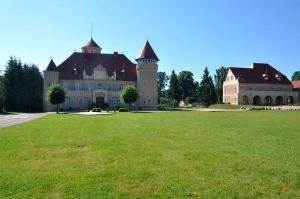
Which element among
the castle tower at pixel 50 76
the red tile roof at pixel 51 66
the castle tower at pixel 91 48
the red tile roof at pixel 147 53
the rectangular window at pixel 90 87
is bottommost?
the rectangular window at pixel 90 87

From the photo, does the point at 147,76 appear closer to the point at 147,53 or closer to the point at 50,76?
the point at 147,53

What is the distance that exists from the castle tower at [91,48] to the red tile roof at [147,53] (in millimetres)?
13007

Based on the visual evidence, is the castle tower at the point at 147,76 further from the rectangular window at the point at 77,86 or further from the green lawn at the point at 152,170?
the green lawn at the point at 152,170

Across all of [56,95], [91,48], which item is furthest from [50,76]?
[91,48]

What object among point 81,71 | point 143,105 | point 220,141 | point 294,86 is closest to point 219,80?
point 294,86

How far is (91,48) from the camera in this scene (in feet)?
235

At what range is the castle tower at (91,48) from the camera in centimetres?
7150

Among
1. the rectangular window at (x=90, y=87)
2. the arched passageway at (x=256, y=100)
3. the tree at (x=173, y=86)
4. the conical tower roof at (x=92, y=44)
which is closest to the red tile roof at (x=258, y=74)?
the arched passageway at (x=256, y=100)

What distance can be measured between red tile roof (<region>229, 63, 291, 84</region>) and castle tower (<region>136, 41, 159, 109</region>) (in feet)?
76.2

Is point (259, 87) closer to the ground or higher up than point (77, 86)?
higher up

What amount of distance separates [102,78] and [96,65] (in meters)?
3.04

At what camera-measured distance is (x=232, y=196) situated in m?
5.59

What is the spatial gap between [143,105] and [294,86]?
43.4 meters

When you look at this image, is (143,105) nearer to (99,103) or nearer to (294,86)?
(99,103)
